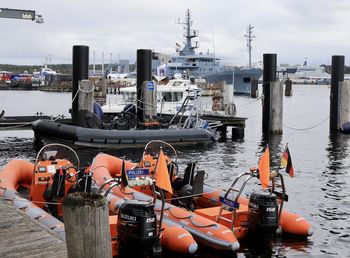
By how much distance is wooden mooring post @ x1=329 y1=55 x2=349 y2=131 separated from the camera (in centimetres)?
2500

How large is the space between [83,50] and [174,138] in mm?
4814

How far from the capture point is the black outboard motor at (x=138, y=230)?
282 inches

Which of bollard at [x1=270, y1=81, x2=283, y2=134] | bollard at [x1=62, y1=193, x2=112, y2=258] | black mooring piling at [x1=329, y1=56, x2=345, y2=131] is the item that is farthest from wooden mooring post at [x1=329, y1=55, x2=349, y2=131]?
bollard at [x1=62, y1=193, x2=112, y2=258]

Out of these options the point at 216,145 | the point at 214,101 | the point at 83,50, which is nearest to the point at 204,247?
the point at 83,50

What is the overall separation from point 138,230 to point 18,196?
2933 mm

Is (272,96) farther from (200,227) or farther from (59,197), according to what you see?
(200,227)

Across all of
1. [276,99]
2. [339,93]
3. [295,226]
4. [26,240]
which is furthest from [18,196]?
[339,93]

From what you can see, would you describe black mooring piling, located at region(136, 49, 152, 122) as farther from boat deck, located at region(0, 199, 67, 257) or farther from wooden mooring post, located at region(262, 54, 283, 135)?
boat deck, located at region(0, 199, 67, 257)

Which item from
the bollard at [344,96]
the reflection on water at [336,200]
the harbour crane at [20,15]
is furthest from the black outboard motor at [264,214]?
the harbour crane at [20,15]

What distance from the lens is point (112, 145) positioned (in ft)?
60.7

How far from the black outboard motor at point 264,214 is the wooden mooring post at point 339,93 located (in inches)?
715

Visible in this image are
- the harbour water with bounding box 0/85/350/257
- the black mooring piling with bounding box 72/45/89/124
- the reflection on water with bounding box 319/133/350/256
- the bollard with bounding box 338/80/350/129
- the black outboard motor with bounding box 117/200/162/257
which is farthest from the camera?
the bollard with bounding box 338/80/350/129

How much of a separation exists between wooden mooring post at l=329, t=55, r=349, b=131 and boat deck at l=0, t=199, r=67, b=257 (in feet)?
70.8

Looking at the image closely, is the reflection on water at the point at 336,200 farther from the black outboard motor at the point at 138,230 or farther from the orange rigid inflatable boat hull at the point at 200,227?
the black outboard motor at the point at 138,230
